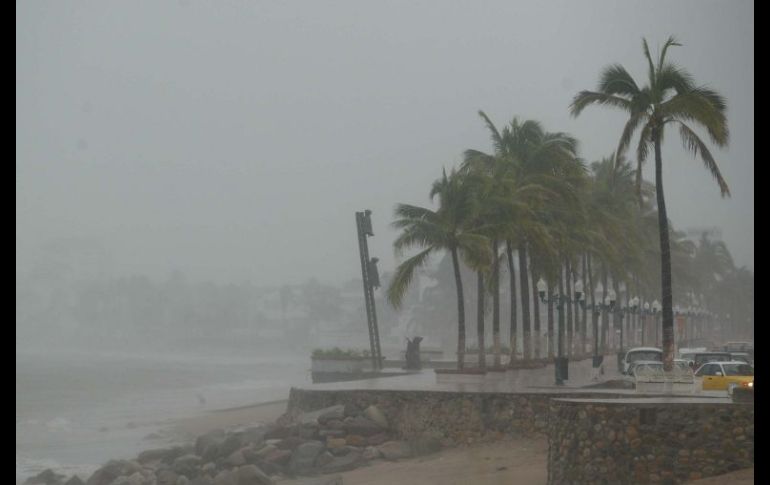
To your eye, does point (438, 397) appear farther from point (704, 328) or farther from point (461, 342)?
point (704, 328)

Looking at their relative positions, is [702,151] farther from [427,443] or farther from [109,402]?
[109,402]

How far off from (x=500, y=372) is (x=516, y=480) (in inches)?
560

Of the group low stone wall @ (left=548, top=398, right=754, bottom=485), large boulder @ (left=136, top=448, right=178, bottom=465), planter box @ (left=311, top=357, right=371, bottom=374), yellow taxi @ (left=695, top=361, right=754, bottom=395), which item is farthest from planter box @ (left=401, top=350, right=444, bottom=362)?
low stone wall @ (left=548, top=398, right=754, bottom=485)

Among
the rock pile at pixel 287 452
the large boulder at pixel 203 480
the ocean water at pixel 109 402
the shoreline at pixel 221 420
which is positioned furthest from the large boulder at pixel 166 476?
the shoreline at pixel 221 420

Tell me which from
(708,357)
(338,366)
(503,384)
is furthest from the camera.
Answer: (338,366)

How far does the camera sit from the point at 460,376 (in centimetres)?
2992

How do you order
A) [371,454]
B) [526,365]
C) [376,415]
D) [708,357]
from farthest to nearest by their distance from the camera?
[526,365] < [708,357] < [376,415] < [371,454]

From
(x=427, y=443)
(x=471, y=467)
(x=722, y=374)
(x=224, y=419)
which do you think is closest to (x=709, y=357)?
(x=722, y=374)

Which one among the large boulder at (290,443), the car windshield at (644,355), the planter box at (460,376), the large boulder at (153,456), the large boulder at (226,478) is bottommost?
the large boulder at (153,456)

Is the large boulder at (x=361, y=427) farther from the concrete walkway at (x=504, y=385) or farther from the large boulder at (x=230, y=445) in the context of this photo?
the large boulder at (x=230, y=445)

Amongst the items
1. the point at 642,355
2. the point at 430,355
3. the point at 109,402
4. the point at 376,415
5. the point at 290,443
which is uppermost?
the point at 642,355

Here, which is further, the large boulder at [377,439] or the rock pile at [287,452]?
the large boulder at [377,439]

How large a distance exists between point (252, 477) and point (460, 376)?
935 centimetres

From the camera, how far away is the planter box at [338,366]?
38406 millimetres
